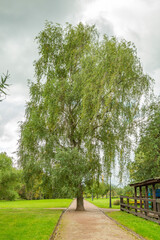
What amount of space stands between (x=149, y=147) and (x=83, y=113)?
9225 millimetres

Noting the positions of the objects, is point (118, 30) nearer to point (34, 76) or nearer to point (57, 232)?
point (34, 76)

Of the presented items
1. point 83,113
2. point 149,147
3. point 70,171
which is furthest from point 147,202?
point 149,147

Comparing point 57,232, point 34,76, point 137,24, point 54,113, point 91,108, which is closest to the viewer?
point 57,232

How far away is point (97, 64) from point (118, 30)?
353 centimetres

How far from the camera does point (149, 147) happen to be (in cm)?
2155

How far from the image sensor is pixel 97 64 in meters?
16.2

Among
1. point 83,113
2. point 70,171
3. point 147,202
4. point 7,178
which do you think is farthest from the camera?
point 7,178

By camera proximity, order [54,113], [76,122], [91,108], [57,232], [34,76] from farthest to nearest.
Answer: [34,76]
[76,122]
[54,113]
[91,108]
[57,232]

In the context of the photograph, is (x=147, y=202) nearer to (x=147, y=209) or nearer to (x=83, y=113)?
(x=147, y=209)

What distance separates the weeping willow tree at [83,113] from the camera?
15.5 metres

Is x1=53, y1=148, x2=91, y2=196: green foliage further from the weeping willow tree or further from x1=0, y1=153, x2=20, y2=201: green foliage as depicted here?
x1=0, y1=153, x2=20, y2=201: green foliage

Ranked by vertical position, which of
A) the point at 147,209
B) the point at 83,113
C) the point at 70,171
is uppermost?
the point at 83,113

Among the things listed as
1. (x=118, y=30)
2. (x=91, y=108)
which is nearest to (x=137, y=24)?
(x=118, y=30)

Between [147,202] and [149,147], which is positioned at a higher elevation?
[149,147]
